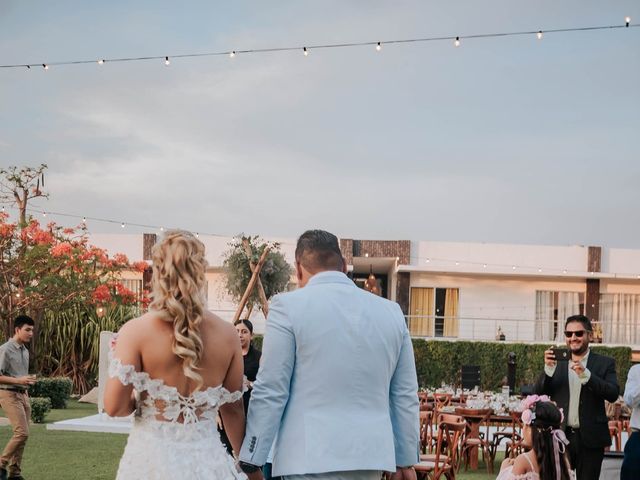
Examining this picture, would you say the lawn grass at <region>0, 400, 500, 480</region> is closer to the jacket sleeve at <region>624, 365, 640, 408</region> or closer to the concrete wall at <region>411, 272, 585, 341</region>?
the jacket sleeve at <region>624, 365, 640, 408</region>

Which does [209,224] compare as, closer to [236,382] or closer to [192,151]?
[192,151]

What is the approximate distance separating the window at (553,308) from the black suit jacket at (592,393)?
3351 centimetres

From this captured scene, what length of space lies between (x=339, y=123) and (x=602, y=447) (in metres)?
19.4

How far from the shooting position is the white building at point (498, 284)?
39344mm

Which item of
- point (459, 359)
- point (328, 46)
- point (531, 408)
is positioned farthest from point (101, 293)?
point (531, 408)

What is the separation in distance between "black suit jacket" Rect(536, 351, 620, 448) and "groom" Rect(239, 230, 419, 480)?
3039 mm

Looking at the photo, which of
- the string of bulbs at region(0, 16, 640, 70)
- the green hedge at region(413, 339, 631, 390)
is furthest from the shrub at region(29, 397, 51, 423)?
the green hedge at region(413, 339, 631, 390)

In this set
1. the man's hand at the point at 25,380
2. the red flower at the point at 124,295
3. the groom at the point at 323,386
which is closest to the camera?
the groom at the point at 323,386

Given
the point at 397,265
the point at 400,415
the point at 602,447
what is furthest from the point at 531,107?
the point at 400,415

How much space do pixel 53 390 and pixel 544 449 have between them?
16.6 metres

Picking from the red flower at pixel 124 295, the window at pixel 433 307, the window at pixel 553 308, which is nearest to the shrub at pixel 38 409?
the red flower at pixel 124 295

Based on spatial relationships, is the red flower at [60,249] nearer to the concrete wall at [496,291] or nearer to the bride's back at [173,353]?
the concrete wall at [496,291]

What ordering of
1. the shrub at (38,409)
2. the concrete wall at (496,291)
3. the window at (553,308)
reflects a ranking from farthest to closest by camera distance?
the concrete wall at (496,291) < the window at (553,308) < the shrub at (38,409)

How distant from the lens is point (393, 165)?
29.7 meters
